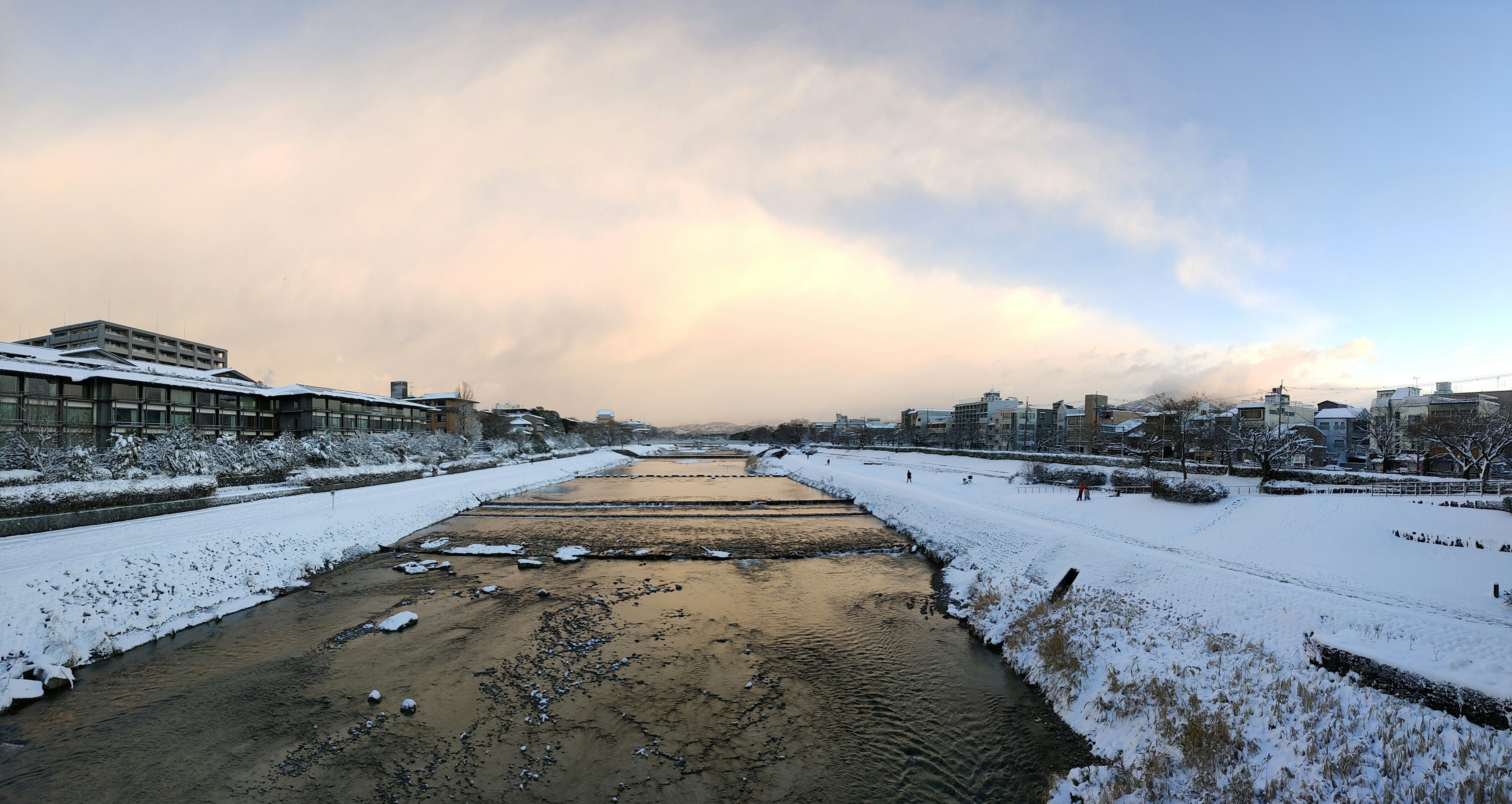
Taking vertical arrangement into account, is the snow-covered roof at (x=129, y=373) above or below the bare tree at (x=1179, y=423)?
above

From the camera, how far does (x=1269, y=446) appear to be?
32.3 meters

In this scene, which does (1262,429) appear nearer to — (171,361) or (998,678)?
(998,678)

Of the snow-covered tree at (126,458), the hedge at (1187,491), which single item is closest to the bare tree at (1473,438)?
the hedge at (1187,491)

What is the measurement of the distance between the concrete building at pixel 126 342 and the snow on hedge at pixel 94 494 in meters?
83.3

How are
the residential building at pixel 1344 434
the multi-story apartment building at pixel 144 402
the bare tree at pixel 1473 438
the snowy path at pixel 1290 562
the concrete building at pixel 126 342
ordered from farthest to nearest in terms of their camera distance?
1. the concrete building at pixel 126 342
2. the residential building at pixel 1344 434
3. the multi-story apartment building at pixel 144 402
4. the bare tree at pixel 1473 438
5. the snowy path at pixel 1290 562

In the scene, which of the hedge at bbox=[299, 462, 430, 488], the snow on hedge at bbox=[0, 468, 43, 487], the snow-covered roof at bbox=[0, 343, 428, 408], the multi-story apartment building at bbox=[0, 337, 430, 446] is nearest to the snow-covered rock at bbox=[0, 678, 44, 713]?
the snow on hedge at bbox=[0, 468, 43, 487]

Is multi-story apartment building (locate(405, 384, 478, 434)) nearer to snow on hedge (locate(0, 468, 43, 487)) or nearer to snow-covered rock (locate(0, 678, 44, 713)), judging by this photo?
snow on hedge (locate(0, 468, 43, 487))

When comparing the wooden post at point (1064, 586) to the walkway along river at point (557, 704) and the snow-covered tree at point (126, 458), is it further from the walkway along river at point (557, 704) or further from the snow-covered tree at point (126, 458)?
the snow-covered tree at point (126, 458)

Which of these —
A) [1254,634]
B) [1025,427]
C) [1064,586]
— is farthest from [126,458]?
[1025,427]

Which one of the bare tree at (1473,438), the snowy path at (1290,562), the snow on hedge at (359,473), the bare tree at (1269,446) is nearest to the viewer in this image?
the snowy path at (1290,562)

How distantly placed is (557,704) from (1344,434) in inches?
3668

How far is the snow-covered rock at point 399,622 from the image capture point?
13.5m

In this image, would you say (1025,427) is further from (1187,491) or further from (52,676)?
(52,676)

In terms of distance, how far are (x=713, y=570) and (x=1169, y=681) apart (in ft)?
44.3
